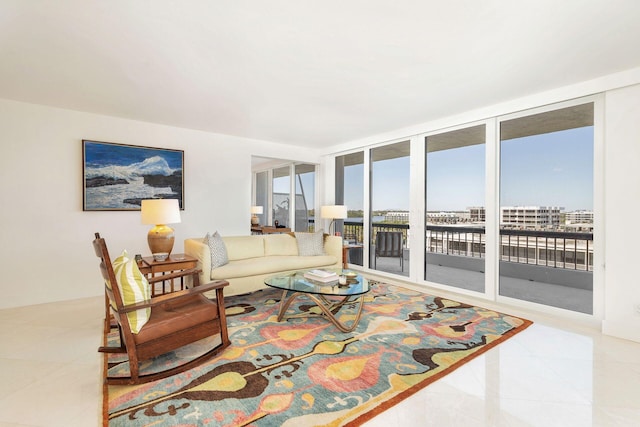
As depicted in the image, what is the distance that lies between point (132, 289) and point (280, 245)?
2712 millimetres

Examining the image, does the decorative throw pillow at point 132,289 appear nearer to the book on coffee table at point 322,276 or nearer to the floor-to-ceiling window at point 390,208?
the book on coffee table at point 322,276

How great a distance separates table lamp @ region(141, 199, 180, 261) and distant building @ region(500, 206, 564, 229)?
3986mm

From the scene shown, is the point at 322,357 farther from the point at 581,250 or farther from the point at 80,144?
the point at 80,144

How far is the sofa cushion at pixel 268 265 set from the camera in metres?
3.68

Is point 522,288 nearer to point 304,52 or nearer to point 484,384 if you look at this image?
point 484,384

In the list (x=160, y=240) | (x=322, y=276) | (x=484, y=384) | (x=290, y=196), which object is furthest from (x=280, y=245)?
(x=484, y=384)

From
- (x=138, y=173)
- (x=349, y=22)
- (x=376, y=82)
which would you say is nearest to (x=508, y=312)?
(x=376, y=82)

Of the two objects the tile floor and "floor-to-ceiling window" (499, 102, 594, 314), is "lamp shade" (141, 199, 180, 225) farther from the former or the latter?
"floor-to-ceiling window" (499, 102, 594, 314)

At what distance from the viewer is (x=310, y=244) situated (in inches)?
187

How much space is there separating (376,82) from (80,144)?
389 cm

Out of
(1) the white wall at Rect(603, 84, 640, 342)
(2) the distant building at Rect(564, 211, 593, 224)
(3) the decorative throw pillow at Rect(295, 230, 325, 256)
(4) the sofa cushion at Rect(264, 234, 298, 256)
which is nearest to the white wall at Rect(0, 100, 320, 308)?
(4) the sofa cushion at Rect(264, 234, 298, 256)

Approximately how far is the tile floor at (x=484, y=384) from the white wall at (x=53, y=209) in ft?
3.43

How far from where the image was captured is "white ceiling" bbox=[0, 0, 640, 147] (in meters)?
1.98

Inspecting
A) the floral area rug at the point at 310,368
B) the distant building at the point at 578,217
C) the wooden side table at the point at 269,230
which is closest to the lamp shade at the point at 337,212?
the wooden side table at the point at 269,230
